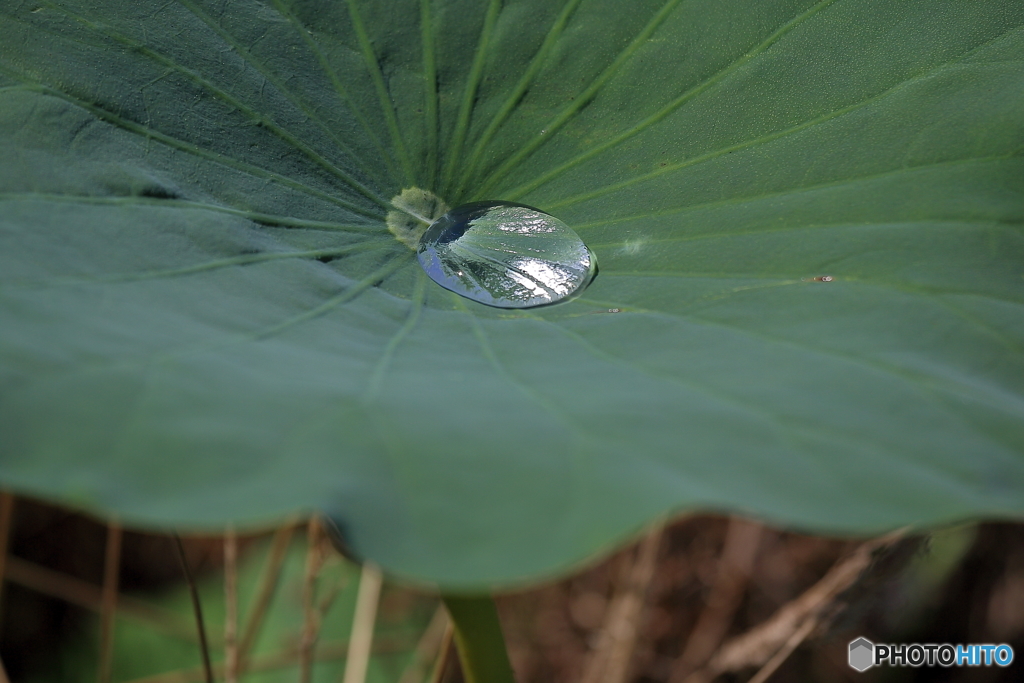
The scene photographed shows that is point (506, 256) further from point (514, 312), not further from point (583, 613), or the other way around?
point (583, 613)

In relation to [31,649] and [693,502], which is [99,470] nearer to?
[693,502]

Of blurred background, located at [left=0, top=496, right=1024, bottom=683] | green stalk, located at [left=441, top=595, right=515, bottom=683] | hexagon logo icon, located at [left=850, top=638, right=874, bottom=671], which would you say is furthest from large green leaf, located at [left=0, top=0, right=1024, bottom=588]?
hexagon logo icon, located at [left=850, top=638, right=874, bottom=671]

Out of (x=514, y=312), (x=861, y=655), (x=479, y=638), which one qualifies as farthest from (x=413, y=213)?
(x=861, y=655)

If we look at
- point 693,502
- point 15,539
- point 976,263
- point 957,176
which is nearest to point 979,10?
point 957,176

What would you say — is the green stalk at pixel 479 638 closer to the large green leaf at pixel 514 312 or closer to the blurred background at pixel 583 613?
the large green leaf at pixel 514 312

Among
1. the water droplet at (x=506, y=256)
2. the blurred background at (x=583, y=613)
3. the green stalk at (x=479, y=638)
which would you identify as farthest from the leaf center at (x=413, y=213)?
the blurred background at (x=583, y=613)

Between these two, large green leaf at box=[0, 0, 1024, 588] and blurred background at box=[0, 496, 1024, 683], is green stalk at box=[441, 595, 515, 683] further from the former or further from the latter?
blurred background at box=[0, 496, 1024, 683]
